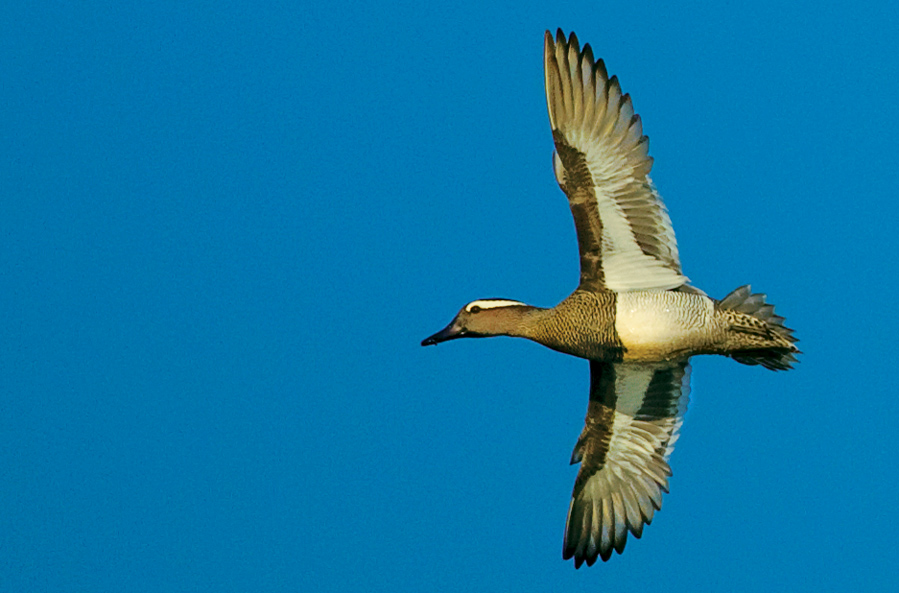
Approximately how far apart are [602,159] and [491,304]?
104 cm

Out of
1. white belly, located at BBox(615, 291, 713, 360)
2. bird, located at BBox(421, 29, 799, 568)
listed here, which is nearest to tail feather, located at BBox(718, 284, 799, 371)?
bird, located at BBox(421, 29, 799, 568)

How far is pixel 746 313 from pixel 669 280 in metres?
0.43

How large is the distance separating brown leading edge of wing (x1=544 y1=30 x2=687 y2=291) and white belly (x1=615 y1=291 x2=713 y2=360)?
0.63 ft

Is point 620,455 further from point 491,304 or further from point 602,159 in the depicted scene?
point 602,159

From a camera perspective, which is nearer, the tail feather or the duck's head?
the tail feather

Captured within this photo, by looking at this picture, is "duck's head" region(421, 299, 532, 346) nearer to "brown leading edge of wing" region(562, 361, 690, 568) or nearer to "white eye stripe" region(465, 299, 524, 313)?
"white eye stripe" region(465, 299, 524, 313)

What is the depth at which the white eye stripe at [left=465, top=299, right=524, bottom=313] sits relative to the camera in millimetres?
6879

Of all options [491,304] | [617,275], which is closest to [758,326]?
[617,275]

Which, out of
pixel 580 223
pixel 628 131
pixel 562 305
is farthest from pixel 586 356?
pixel 628 131

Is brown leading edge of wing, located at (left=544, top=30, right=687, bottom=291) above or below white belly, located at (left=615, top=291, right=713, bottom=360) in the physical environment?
above

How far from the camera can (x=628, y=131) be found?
6430 mm

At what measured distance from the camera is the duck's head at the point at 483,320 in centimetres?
685

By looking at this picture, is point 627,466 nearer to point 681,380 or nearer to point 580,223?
point 681,380

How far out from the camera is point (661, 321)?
6.51m
